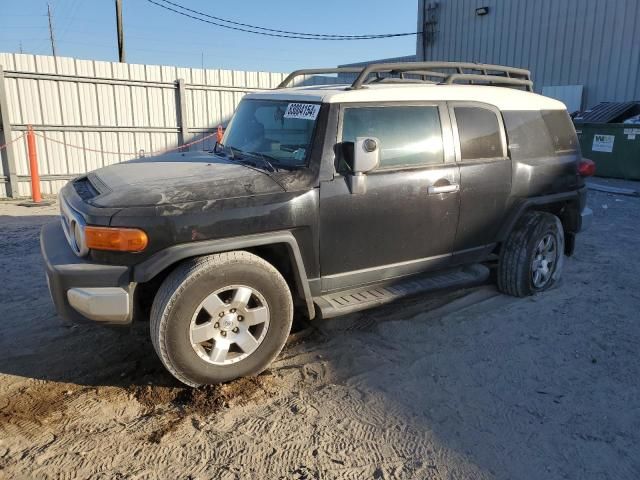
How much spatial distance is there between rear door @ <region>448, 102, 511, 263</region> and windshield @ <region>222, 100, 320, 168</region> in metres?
1.24

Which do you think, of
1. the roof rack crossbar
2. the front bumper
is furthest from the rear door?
the front bumper

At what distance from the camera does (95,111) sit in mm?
11180

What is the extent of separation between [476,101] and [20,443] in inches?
156

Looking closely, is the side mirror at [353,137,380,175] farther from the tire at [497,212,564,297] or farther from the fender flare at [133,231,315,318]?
the tire at [497,212,564,297]

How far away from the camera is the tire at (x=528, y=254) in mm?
4609

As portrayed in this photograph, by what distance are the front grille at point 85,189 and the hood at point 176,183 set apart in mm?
36

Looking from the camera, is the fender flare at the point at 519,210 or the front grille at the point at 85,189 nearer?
the front grille at the point at 85,189

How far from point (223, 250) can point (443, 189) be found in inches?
71.0

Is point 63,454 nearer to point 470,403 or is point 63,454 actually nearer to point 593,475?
point 470,403

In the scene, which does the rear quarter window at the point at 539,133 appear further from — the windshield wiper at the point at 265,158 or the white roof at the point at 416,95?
the windshield wiper at the point at 265,158

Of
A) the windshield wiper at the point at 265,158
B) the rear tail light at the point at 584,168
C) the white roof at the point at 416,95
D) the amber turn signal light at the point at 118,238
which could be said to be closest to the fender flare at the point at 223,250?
the amber turn signal light at the point at 118,238

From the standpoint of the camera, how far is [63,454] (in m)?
2.63

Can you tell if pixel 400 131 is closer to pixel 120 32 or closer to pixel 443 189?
pixel 443 189

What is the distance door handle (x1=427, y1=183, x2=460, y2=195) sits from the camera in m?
3.89
